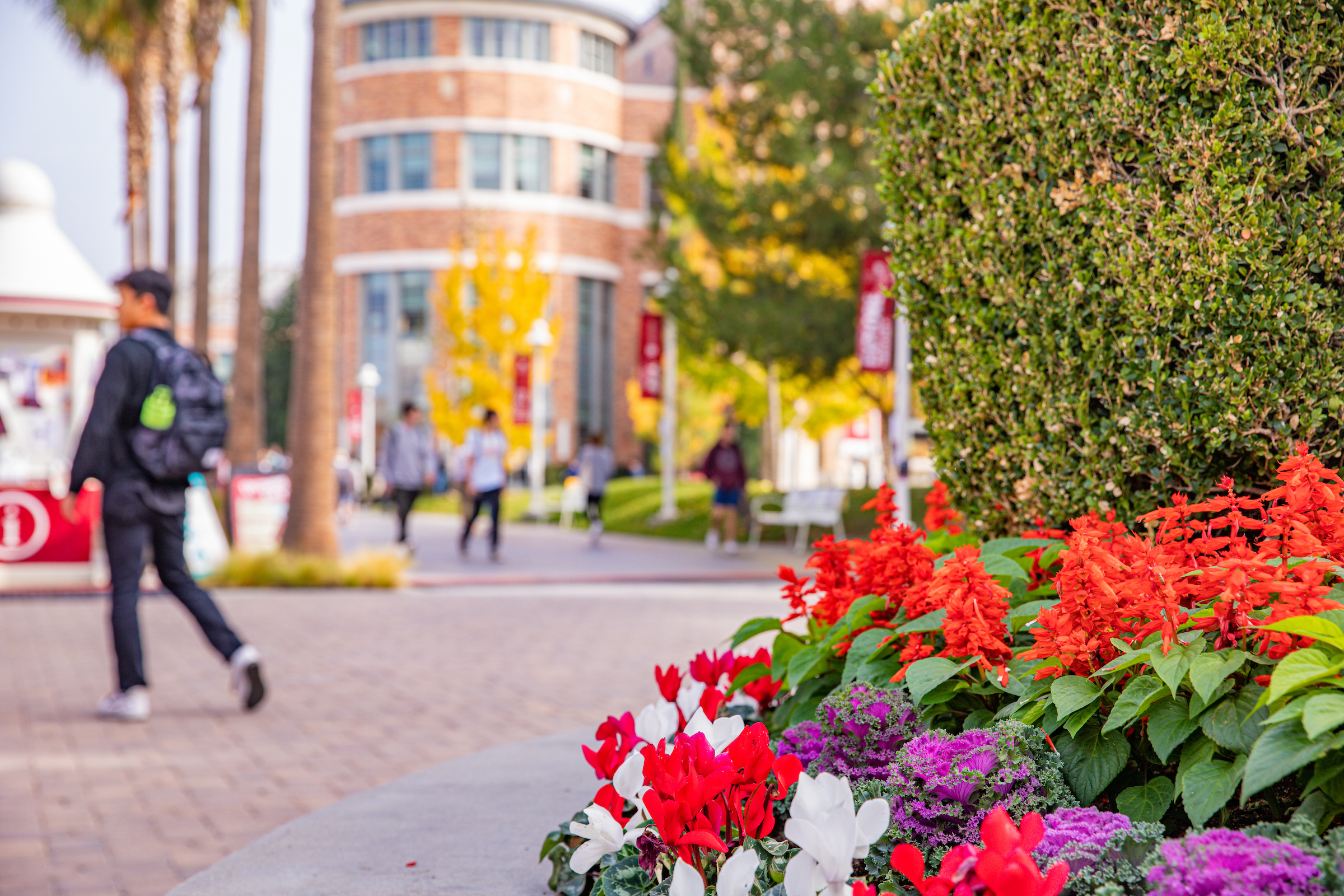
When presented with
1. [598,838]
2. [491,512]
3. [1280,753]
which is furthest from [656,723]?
[491,512]

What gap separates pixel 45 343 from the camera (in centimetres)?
1695

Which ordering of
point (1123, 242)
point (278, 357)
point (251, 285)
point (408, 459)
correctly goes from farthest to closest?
point (278, 357), point (251, 285), point (408, 459), point (1123, 242)

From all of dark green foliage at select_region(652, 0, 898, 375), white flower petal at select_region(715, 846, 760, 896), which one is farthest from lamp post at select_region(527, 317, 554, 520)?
white flower petal at select_region(715, 846, 760, 896)

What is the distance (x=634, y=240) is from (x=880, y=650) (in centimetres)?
4363

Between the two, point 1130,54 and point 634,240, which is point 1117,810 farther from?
point 634,240

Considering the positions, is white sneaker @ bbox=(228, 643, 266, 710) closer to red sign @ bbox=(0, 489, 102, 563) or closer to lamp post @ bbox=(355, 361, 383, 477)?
red sign @ bbox=(0, 489, 102, 563)

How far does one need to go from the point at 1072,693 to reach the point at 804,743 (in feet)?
2.05

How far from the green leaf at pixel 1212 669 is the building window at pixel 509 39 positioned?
4331cm

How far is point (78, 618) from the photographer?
10422mm

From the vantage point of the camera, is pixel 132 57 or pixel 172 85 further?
pixel 132 57

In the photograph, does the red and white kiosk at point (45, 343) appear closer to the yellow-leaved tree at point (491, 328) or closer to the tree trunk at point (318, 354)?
the tree trunk at point (318, 354)

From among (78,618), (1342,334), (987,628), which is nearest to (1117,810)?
(987,628)

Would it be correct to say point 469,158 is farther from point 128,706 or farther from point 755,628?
point 755,628

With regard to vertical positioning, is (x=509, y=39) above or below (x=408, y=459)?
above
